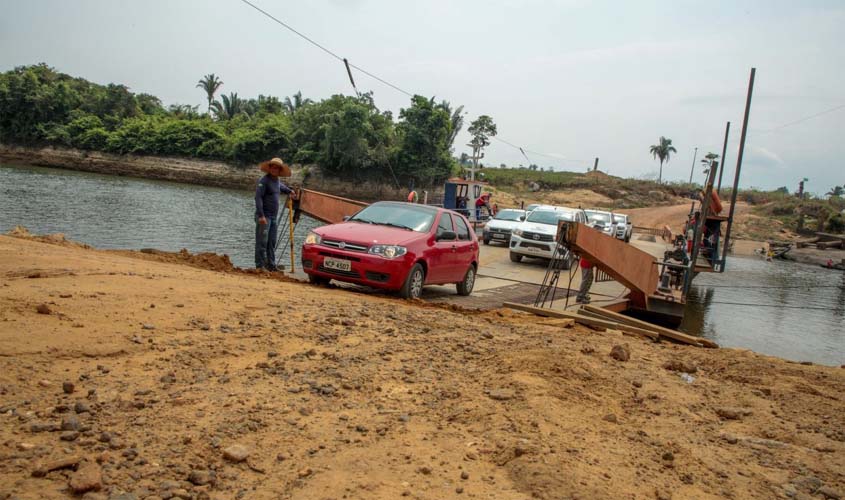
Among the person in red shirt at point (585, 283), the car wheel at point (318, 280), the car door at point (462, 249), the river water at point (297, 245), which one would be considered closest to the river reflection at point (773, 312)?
the river water at point (297, 245)

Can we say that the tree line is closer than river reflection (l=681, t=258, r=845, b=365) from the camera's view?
No

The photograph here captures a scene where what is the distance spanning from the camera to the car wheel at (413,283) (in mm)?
10531

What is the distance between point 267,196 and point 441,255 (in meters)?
3.44

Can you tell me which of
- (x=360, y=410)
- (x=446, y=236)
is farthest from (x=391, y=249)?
(x=360, y=410)

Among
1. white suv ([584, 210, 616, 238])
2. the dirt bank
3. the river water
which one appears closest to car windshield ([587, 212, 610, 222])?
white suv ([584, 210, 616, 238])

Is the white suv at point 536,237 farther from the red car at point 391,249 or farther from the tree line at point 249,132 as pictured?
the tree line at point 249,132

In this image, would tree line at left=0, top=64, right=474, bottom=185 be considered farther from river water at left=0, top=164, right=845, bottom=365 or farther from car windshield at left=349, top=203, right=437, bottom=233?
car windshield at left=349, top=203, right=437, bottom=233

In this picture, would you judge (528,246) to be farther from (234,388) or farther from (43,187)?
(43,187)

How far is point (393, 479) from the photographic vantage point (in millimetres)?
3459

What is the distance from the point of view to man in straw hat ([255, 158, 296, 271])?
1204 centimetres

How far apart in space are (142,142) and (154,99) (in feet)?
69.6

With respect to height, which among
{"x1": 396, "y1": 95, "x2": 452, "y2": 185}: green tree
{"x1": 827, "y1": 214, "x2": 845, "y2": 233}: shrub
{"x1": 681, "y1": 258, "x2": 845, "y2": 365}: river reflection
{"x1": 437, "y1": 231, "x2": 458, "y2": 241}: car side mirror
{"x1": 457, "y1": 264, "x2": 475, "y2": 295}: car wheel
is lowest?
{"x1": 681, "y1": 258, "x2": 845, "y2": 365}: river reflection

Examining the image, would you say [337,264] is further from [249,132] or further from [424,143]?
[249,132]

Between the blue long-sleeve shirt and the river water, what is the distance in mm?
7406
